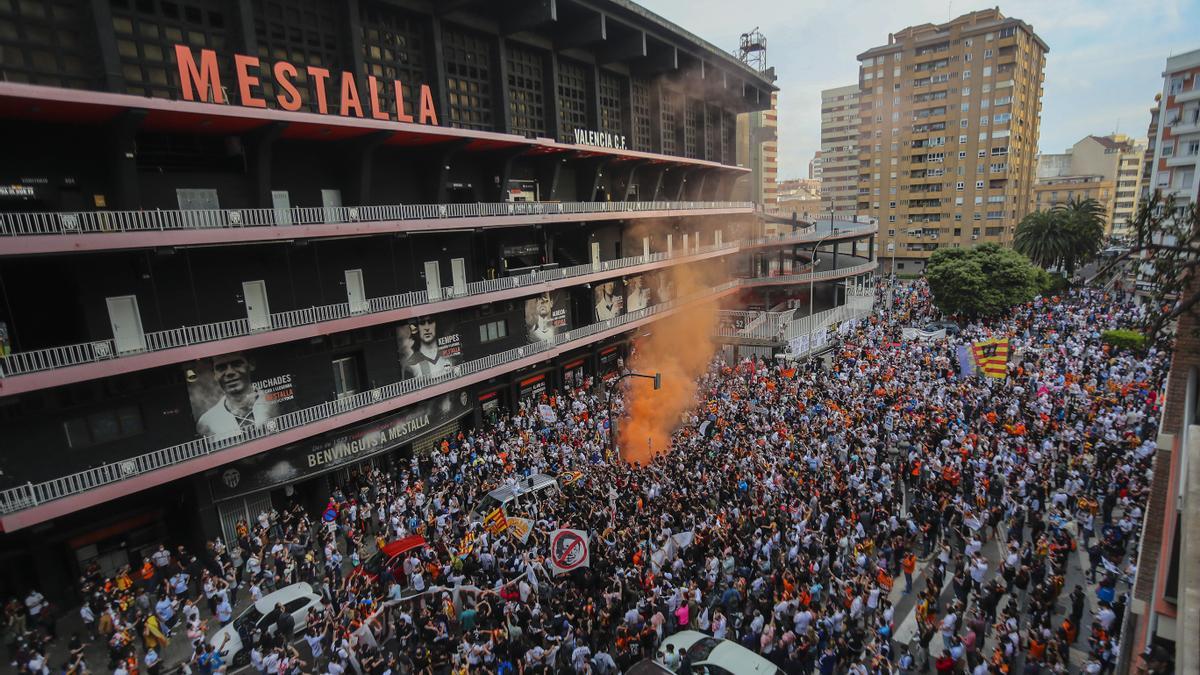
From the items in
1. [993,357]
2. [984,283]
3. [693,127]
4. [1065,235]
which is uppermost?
[693,127]

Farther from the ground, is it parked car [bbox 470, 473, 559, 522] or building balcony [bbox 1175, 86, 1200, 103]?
building balcony [bbox 1175, 86, 1200, 103]

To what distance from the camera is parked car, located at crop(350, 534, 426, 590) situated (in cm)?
1423

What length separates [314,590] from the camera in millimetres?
14383

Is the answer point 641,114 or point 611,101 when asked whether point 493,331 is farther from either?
point 641,114

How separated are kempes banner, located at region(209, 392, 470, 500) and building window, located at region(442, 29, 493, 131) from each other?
11.8 meters

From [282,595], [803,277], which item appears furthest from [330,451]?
[803,277]

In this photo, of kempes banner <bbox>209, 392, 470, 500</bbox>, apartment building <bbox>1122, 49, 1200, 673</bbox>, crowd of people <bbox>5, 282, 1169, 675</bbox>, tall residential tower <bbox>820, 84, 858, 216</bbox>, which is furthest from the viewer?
tall residential tower <bbox>820, 84, 858, 216</bbox>

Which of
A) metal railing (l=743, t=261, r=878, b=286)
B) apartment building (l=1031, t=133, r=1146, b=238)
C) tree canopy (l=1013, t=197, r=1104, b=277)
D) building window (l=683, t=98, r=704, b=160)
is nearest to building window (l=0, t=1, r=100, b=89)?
building window (l=683, t=98, r=704, b=160)

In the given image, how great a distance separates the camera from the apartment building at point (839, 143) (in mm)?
114938

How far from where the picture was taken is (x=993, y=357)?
23.0 m

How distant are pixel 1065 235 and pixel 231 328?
201 ft

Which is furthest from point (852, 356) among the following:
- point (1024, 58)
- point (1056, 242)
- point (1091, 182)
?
point (1091, 182)

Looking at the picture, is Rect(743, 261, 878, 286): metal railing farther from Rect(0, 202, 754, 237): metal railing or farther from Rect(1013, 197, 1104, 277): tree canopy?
Rect(0, 202, 754, 237): metal railing

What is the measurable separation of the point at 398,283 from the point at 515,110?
10.9 metres
